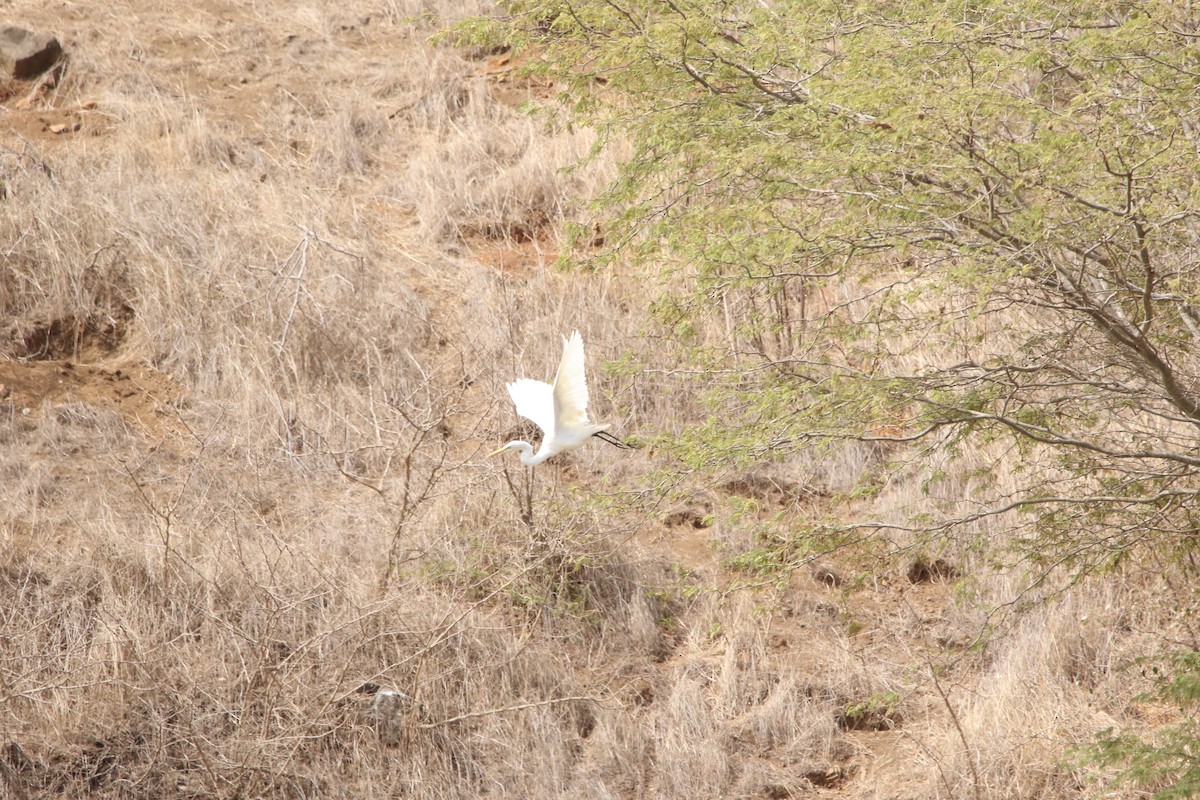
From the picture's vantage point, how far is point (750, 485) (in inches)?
318

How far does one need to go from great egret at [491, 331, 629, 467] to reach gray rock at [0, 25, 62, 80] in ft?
26.7

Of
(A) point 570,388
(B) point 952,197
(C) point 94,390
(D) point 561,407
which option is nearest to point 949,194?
(B) point 952,197

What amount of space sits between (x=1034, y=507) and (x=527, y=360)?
396 cm

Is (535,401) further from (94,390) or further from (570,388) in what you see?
(94,390)

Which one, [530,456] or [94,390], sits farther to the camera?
[94,390]

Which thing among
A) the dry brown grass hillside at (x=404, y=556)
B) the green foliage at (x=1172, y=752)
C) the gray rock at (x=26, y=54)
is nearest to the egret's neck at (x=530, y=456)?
the dry brown grass hillside at (x=404, y=556)

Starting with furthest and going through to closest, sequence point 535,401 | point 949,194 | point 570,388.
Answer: point 535,401, point 570,388, point 949,194

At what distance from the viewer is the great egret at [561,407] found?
5.10 meters

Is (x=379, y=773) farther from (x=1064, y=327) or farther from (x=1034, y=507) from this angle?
(x=1064, y=327)

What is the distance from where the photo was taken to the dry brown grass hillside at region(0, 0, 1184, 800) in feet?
18.4

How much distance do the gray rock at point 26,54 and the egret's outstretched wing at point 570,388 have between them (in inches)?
339

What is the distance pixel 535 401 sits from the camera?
5.66 metres

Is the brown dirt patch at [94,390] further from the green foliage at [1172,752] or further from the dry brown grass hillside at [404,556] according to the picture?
the green foliage at [1172,752]

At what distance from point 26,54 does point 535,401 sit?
834 centimetres
